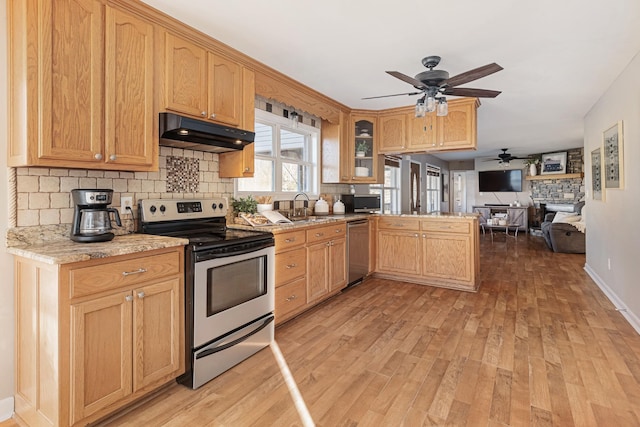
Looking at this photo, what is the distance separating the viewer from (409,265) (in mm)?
4363

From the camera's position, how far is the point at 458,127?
4.14 metres

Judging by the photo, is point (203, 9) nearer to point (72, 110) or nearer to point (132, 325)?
point (72, 110)

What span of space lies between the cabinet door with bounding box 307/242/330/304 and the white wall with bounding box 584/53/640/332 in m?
2.69

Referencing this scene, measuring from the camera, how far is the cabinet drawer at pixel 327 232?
10.8ft

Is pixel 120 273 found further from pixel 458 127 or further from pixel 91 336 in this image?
pixel 458 127

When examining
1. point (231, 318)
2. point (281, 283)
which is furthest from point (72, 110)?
point (281, 283)

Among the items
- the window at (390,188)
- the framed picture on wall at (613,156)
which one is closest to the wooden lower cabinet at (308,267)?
the framed picture on wall at (613,156)

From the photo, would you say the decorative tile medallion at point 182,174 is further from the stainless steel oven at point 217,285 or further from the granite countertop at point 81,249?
the granite countertop at point 81,249

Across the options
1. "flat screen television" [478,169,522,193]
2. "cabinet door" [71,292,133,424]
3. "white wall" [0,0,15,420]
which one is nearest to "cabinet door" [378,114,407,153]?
"cabinet door" [71,292,133,424]

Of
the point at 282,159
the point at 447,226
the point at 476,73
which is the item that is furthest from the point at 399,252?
the point at 476,73

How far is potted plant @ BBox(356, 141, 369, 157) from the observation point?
477cm

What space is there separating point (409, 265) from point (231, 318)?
108 inches

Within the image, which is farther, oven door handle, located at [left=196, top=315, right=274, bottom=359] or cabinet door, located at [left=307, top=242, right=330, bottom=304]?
cabinet door, located at [left=307, top=242, right=330, bottom=304]

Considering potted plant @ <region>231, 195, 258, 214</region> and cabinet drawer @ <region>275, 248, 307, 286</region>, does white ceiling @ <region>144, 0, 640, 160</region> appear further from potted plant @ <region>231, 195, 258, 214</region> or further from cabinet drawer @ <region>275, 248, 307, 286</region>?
cabinet drawer @ <region>275, 248, 307, 286</region>
